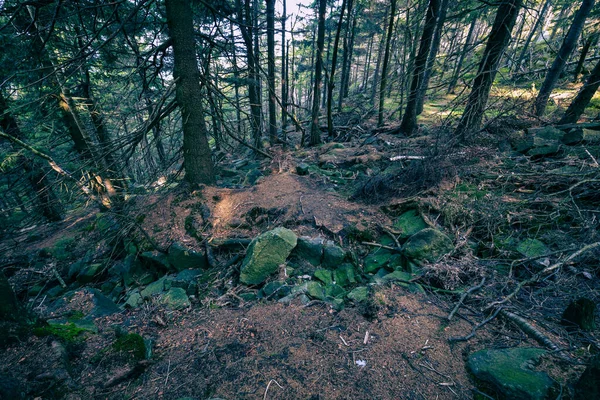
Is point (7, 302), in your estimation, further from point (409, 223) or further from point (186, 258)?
point (409, 223)

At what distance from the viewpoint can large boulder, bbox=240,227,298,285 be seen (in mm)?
4160

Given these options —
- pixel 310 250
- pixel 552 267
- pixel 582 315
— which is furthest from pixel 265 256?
pixel 552 267

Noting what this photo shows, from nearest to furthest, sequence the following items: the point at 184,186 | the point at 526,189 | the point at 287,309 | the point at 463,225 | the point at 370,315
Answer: the point at 370,315 → the point at 287,309 → the point at 463,225 → the point at 526,189 → the point at 184,186

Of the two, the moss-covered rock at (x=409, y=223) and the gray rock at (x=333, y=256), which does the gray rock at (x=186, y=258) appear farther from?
the moss-covered rock at (x=409, y=223)

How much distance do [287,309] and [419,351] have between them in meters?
1.60

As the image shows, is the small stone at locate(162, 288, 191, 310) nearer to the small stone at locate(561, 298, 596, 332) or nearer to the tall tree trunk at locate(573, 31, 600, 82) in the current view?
the small stone at locate(561, 298, 596, 332)

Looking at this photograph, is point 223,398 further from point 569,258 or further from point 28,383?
point 569,258

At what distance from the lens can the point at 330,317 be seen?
9.73ft

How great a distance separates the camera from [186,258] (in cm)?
490

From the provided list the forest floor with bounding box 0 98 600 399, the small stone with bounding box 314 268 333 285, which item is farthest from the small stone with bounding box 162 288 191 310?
the small stone with bounding box 314 268 333 285

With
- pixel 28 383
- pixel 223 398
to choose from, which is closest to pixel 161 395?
pixel 223 398

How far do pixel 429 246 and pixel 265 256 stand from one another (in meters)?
2.80

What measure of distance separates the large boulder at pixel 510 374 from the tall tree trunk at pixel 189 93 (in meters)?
5.63

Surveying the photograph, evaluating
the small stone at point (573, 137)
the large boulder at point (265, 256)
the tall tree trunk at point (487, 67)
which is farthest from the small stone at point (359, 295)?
the small stone at point (573, 137)
